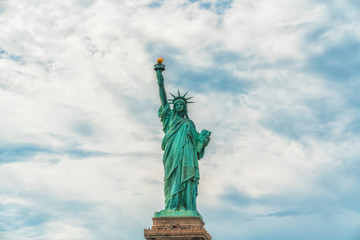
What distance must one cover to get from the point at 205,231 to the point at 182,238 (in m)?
1.14

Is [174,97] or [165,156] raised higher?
[174,97]

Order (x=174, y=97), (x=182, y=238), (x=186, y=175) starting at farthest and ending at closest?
1. (x=174, y=97)
2. (x=186, y=175)
3. (x=182, y=238)

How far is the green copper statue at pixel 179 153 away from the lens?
26094mm

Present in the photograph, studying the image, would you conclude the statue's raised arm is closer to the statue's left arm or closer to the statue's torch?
the statue's torch

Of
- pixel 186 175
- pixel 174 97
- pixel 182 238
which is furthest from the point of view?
pixel 174 97

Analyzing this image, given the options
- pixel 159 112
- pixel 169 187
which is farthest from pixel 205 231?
pixel 159 112

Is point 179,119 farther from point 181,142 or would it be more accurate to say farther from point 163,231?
point 163,231

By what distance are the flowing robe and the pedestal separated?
2.48ft

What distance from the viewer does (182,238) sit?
24.7 meters

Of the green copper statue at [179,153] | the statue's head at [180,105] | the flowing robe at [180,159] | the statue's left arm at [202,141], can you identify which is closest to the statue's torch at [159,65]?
the green copper statue at [179,153]

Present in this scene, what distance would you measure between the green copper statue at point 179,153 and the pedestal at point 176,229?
302mm

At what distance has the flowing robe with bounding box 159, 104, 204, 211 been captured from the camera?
26.2 m

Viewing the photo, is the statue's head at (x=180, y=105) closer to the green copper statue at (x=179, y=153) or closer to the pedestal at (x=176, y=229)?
the green copper statue at (x=179, y=153)

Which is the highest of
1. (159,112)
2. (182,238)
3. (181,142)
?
(159,112)
